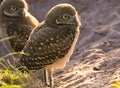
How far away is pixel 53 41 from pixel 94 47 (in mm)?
2429

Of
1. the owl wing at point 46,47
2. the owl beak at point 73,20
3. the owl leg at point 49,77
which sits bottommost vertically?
the owl leg at point 49,77

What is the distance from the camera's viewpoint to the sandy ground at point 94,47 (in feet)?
21.2

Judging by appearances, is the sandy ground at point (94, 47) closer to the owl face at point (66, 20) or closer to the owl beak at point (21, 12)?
the owl face at point (66, 20)

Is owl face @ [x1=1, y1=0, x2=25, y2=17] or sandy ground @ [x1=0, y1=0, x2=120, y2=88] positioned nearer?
sandy ground @ [x1=0, y1=0, x2=120, y2=88]

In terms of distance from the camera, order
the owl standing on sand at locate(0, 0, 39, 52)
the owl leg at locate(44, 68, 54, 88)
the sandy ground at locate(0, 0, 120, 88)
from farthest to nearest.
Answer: the owl standing on sand at locate(0, 0, 39, 52) < the owl leg at locate(44, 68, 54, 88) < the sandy ground at locate(0, 0, 120, 88)

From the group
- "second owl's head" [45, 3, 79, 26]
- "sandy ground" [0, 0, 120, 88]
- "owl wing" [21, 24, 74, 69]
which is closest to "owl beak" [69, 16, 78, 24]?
"second owl's head" [45, 3, 79, 26]

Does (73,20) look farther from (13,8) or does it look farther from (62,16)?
(13,8)

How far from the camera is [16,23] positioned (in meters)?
7.25

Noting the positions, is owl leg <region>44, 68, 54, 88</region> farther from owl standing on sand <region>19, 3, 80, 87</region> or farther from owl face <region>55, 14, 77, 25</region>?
owl face <region>55, 14, 77, 25</region>

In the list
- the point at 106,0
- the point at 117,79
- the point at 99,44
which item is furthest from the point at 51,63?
the point at 106,0

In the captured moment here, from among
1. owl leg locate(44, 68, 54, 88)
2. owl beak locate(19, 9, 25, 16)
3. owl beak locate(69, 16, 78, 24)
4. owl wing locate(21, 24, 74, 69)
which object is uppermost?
owl beak locate(19, 9, 25, 16)

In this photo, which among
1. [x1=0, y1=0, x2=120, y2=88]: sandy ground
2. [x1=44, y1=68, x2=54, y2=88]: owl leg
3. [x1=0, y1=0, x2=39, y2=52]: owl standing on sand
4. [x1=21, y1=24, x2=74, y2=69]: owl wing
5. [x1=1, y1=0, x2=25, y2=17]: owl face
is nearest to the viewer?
[x1=21, y1=24, x2=74, y2=69]: owl wing

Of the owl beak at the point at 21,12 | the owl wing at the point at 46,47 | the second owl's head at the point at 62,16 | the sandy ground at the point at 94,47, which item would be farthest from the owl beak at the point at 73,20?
the owl beak at the point at 21,12

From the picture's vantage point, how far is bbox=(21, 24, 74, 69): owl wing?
20.2ft
